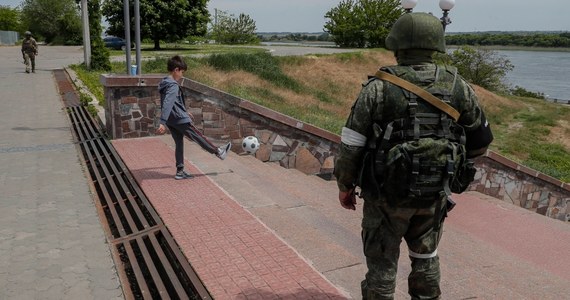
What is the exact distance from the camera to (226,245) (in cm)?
409

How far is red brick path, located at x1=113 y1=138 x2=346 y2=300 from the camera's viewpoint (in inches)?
132

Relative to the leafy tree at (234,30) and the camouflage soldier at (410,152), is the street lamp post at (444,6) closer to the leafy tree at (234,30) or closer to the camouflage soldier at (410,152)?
the camouflage soldier at (410,152)

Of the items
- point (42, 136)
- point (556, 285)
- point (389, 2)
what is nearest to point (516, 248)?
point (556, 285)

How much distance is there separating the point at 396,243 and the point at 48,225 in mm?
3461

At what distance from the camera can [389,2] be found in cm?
3944

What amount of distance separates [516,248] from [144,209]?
15.1 ft

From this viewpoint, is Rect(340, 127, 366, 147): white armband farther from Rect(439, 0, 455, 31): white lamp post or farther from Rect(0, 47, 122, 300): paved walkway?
Rect(439, 0, 455, 31): white lamp post

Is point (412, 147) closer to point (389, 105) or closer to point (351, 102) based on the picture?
point (389, 105)

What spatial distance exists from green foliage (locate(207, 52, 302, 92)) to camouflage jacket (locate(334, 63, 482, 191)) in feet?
52.9

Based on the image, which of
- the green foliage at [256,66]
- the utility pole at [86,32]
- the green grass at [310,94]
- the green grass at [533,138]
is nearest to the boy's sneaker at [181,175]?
the green grass at [310,94]

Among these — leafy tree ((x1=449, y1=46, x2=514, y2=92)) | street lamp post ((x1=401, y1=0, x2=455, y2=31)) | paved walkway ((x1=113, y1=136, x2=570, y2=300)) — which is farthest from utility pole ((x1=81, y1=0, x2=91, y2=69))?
leafy tree ((x1=449, y1=46, x2=514, y2=92))

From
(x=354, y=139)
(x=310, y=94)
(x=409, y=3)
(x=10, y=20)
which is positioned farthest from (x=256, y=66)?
(x=10, y=20)

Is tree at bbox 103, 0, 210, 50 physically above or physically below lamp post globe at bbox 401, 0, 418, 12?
above

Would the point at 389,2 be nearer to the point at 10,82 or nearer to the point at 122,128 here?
the point at 10,82
